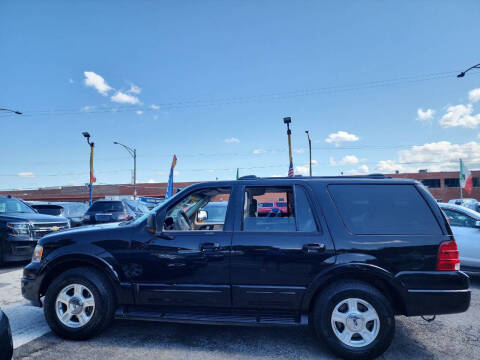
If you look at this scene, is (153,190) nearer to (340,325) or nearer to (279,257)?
(279,257)

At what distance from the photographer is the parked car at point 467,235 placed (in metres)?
5.48

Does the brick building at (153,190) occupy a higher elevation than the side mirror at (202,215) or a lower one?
higher

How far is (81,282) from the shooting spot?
331cm

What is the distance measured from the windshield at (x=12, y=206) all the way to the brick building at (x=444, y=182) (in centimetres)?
4822

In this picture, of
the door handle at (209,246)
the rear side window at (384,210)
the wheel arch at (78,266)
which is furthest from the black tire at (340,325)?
the wheel arch at (78,266)

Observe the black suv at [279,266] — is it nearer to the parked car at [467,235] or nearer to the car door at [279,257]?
the car door at [279,257]

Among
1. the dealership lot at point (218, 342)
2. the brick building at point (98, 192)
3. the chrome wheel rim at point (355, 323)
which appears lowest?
the dealership lot at point (218, 342)

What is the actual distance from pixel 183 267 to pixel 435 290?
269cm

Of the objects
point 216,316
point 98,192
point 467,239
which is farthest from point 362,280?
point 98,192

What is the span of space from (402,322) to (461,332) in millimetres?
650

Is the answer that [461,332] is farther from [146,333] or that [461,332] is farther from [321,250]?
[146,333]

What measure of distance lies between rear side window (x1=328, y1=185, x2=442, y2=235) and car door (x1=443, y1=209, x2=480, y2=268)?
3.48 metres

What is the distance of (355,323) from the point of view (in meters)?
Result: 2.95

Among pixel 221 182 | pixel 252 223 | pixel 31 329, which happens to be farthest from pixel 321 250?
pixel 31 329
